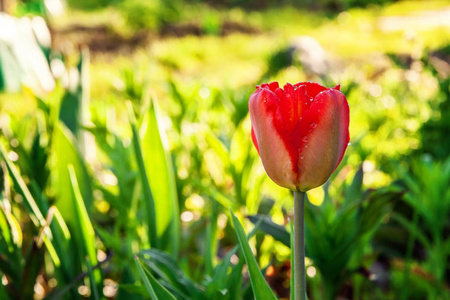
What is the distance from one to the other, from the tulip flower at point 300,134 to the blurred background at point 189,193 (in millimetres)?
192

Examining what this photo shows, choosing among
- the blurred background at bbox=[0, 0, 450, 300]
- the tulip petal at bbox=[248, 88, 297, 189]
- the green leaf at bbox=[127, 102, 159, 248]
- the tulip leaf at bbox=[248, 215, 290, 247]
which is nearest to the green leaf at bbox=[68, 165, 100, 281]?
the blurred background at bbox=[0, 0, 450, 300]

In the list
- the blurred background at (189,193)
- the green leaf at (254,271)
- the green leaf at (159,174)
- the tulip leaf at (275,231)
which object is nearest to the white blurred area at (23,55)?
the blurred background at (189,193)

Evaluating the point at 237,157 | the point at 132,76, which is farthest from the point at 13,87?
the point at 237,157

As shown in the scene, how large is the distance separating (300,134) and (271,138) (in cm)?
3

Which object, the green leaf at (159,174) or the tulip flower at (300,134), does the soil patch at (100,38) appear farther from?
the tulip flower at (300,134)

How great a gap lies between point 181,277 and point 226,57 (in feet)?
20.6

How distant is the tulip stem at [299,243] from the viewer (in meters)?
0.48

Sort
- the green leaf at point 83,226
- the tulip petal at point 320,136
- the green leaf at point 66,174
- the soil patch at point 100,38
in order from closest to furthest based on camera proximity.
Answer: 1. the tulip petal at point 320,136
2. the green leaf at point 83,226
3. the green leaf at point 66,174
4. the soil patch at point 100,38

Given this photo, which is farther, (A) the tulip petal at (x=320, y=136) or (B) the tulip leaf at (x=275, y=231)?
(B) the tulip leaf at (x=275, y=231)

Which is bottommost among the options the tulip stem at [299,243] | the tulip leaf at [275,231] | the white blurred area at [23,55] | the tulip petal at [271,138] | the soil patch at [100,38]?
the soil patch at [100,38]

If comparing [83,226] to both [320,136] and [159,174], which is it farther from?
[320,136]

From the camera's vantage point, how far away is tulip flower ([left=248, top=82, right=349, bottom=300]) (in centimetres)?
46

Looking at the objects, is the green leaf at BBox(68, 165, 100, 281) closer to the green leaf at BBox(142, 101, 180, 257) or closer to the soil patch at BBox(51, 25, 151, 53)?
the green leaf at BBox(142, 101, 180, 257)

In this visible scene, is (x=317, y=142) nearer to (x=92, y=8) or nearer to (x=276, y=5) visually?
(x=92, y=8)
